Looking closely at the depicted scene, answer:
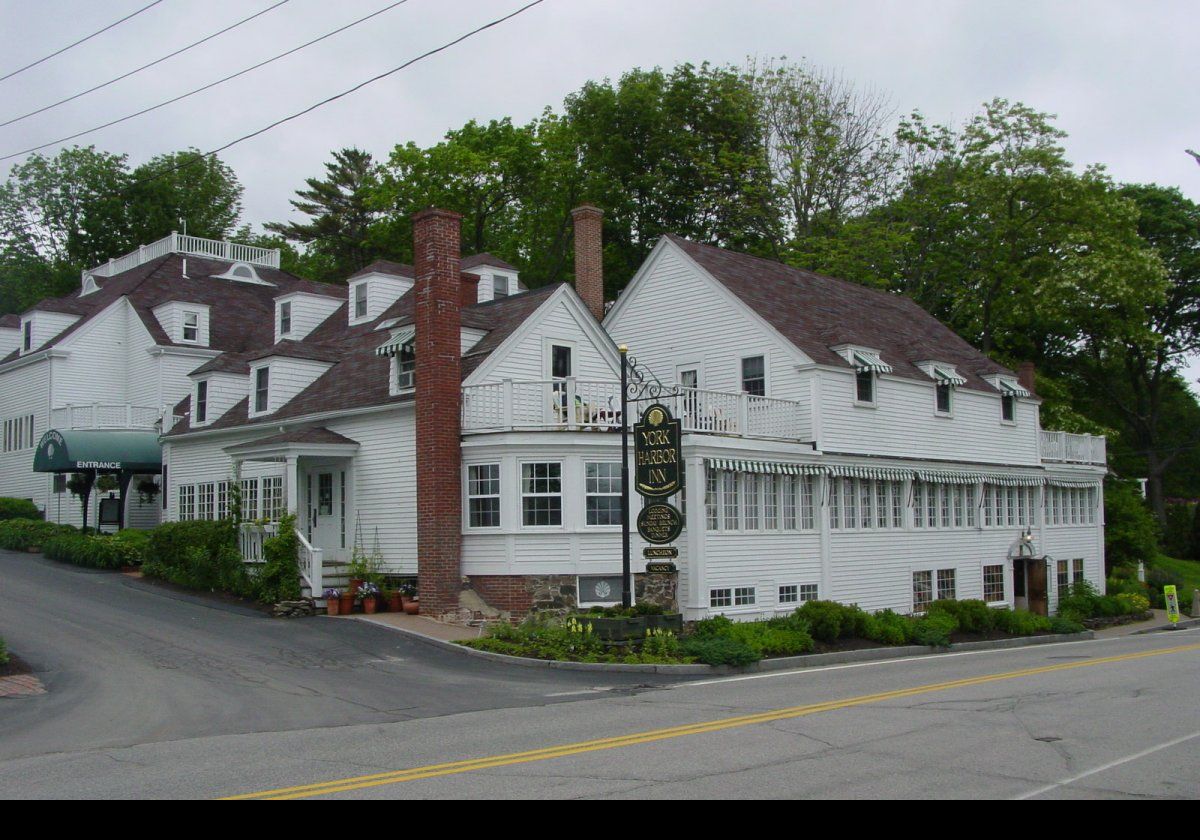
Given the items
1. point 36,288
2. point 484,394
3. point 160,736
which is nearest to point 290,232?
point 36,288

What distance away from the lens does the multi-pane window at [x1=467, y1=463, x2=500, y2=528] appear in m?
23.4

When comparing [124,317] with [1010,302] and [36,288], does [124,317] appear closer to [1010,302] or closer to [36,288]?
[36,288]

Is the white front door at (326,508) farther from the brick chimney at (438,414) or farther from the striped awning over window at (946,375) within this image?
the striped awning over window at (946,375)

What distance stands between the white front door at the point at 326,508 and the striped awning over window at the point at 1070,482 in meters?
23.2

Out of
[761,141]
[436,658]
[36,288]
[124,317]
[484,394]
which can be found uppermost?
[761,141]

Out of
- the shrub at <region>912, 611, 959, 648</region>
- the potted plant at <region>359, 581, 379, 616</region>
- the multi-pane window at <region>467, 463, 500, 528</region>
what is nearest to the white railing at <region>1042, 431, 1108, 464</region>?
the shrub at <region>912, 611, 959, 648</region>

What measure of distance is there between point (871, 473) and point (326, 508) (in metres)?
13.8

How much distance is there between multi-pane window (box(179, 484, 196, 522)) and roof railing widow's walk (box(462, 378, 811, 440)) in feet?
39.5

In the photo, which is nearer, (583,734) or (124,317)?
(583,734)

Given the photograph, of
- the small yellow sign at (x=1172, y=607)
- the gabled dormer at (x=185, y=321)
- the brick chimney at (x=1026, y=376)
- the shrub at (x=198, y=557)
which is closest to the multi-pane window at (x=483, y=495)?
the shrub at (x=198, y=557)

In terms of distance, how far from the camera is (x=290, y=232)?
6631cm

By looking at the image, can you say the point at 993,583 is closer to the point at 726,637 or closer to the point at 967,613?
the point at 967,613

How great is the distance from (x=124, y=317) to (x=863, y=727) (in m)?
35.4

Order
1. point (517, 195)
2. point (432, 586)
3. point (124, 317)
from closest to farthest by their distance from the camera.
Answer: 1. point (432, 586)
2. point (124, 317)
3. point (517, 195)
